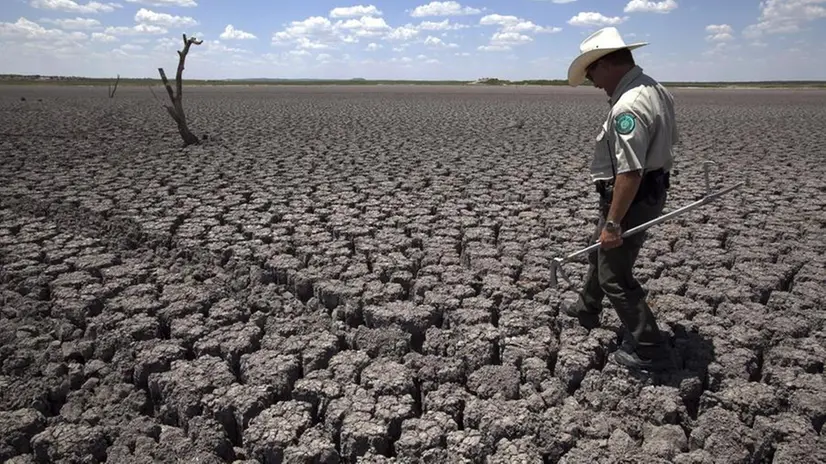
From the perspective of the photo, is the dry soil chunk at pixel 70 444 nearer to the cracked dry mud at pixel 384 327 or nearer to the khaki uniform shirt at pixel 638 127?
the cracked dry mud at pixel 384 327

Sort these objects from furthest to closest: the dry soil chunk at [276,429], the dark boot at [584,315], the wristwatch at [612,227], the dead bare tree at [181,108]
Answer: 1. the dead bare tree at [181,108]
2. the dark boot at [584,315]
3. the wristwatch at [612,227]
4. the dry soil chunk at [276,429]

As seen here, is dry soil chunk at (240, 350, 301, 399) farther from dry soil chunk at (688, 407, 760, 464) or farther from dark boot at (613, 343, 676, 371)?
dry soil chunk at (688, 407, 760, 464)

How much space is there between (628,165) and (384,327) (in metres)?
1.68

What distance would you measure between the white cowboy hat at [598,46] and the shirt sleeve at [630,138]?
0.27 metres

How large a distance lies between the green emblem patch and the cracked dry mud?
3.88ft

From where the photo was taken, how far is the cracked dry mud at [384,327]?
2410 millimetres

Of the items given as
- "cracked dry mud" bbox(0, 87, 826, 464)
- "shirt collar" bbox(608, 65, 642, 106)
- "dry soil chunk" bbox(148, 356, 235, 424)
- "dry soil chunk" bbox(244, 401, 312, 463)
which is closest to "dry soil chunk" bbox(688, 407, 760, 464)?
"cracked dry mud" bbox(0, 87, 826, 464)

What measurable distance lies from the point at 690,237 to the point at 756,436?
285cm

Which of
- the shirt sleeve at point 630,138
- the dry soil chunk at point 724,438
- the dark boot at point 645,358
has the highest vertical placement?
the shirt sleeve at point 630,138

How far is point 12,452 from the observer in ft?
7.84

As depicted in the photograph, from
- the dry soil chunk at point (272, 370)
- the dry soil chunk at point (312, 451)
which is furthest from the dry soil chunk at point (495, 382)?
the dry soil chunk at point (272, 370)

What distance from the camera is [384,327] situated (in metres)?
3.35

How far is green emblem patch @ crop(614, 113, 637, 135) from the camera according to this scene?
2.36 meters

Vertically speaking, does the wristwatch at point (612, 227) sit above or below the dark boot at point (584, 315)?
above
